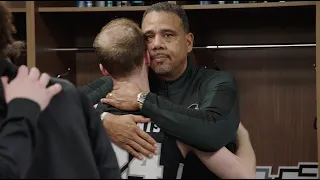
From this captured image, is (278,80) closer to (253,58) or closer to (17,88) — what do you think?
(253,58)

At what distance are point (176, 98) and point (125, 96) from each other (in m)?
0.25

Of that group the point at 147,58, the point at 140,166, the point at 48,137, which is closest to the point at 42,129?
the point at 48,137

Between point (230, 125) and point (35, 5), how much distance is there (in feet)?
4.46

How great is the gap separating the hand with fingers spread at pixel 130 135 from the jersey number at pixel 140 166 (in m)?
0.01

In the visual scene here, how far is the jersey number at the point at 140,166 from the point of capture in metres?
1.45

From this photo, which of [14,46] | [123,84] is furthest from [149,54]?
[14,46]

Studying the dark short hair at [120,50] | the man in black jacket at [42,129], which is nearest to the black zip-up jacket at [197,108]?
the dark short hair at [120,50]

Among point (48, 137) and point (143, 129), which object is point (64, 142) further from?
point (143, 129)

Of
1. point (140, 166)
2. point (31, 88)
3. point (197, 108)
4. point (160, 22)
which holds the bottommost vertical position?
point (140, 166)

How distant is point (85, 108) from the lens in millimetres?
1066

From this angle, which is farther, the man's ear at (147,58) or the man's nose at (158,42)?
the man's nose at (158,42)

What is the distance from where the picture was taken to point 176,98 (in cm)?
176

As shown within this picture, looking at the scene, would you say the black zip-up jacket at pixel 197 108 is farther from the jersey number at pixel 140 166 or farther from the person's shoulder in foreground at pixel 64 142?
the person's shoulder in foreground at pixel 64 142

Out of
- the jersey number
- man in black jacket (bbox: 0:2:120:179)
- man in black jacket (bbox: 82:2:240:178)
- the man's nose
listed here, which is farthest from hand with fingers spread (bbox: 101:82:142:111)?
man in black jacket (bbox: 0:2:120:179)
